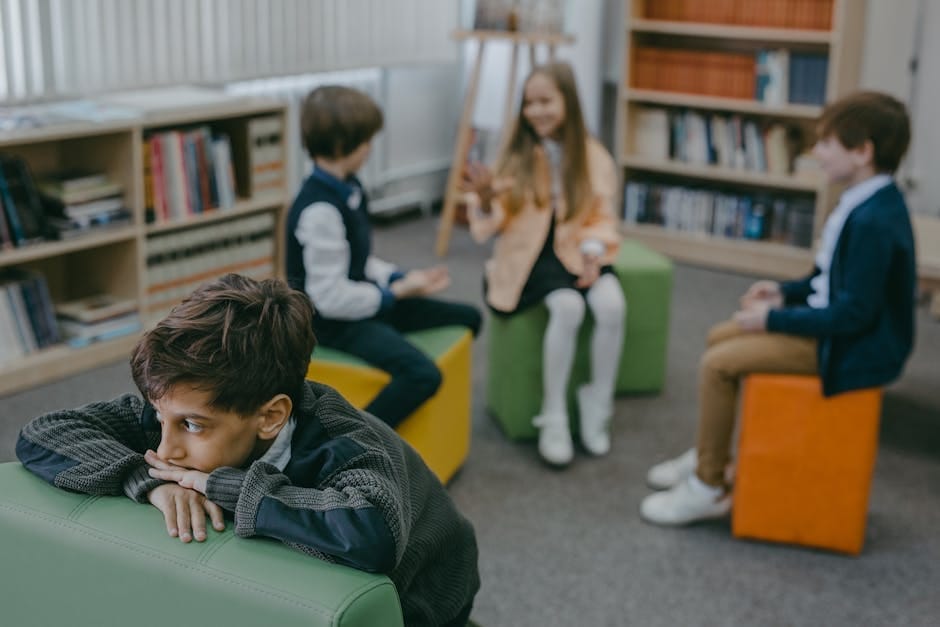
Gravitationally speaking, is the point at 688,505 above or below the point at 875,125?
below

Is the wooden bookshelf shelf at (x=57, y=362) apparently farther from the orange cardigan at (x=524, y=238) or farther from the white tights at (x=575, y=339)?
the white tights at (x=575, y=339)

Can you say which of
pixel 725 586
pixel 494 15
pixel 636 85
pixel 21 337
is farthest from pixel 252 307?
pixel 636 85

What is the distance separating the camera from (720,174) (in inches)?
198

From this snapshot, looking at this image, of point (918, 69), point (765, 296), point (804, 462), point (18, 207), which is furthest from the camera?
point (918, 69)

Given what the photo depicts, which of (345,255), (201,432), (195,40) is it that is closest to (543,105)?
(345,255)

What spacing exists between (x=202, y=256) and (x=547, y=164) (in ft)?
4.60

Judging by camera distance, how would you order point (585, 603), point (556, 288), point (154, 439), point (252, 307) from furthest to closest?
point (556, 288)
point (585, 603)
point (154, 439)
point (252, 307)

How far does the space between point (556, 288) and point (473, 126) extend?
2.51m

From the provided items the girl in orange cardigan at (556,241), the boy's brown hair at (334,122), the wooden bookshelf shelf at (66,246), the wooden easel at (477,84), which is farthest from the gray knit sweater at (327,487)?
A: the wooden easel at (477,84)

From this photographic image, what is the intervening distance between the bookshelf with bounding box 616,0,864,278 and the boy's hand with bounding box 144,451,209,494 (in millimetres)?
3869

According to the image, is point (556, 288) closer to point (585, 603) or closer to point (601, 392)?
point (601, 392)

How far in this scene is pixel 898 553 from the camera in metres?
2.65

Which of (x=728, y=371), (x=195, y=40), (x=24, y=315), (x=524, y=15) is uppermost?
(x=524, y=15)

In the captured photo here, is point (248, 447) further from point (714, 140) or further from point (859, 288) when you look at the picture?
point (714, 140)
